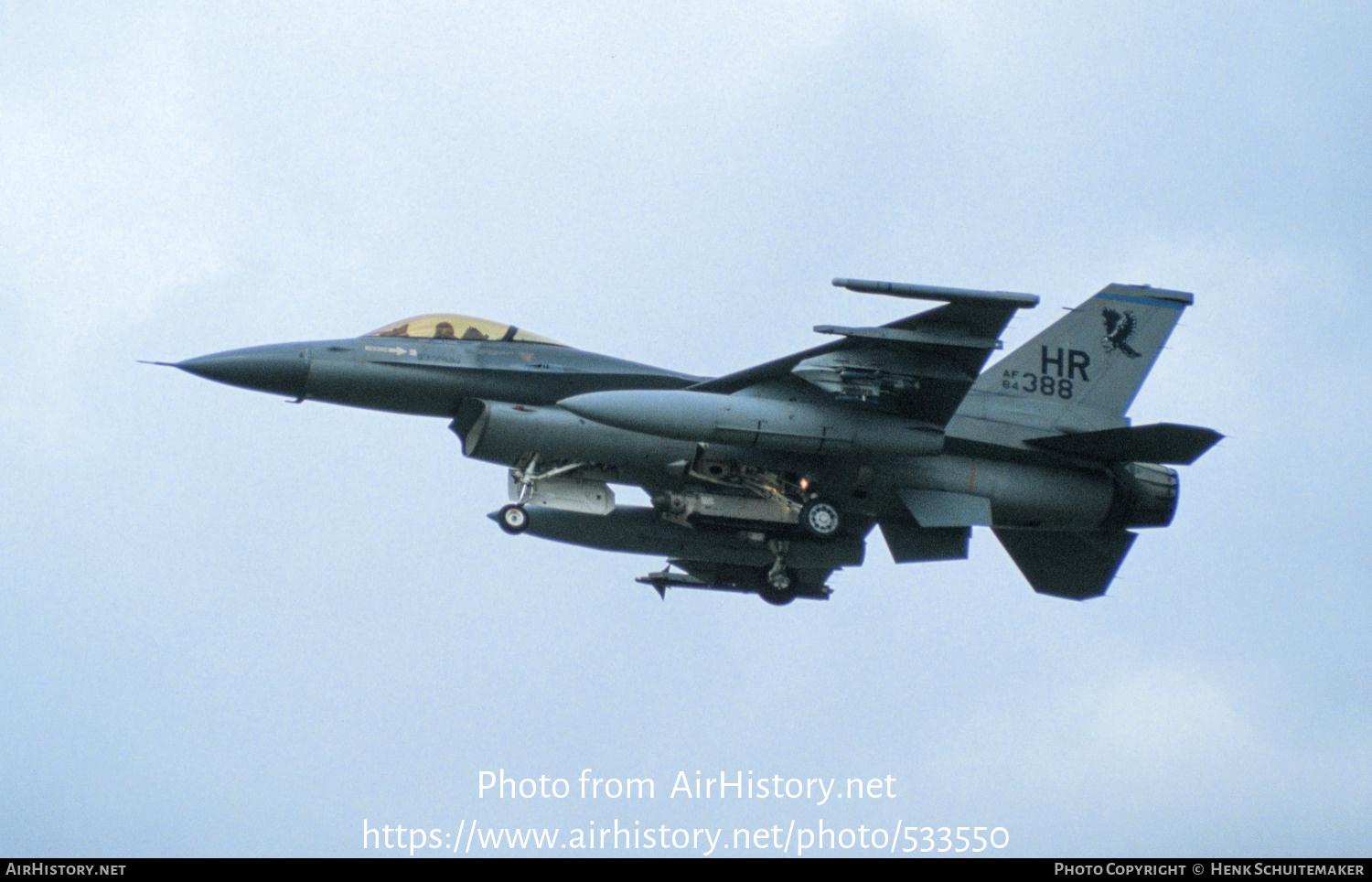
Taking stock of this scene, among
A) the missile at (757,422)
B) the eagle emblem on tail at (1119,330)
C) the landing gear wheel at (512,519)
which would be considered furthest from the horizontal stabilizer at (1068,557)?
the landing gear wheel at (512,519)

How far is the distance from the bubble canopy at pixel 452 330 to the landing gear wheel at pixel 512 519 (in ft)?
6.58

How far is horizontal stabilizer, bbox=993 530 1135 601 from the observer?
78.5ft

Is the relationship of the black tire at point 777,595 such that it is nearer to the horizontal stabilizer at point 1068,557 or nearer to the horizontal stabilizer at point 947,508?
the horizontal stabilizer at point 947,508

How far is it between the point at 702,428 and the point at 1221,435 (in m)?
6.16

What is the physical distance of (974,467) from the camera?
74.8ft

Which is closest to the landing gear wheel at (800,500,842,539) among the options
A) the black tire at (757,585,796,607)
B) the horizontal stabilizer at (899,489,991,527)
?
the horizontal stabilizer at (899,489,991,527)

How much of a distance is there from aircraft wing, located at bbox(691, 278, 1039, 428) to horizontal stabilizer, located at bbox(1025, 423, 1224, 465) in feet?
6.32

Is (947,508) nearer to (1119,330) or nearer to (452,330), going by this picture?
(1119,330)

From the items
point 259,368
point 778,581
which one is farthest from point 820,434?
point 259,368

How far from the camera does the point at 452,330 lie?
71.4 ft

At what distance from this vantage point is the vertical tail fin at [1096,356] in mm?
23741

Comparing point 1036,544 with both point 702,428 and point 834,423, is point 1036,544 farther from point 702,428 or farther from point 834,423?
point 702,428
